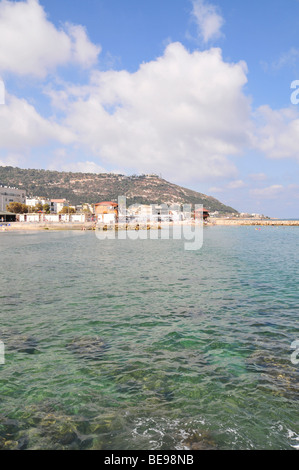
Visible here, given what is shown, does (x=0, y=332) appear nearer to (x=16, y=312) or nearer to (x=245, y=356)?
(x=16, y=312)

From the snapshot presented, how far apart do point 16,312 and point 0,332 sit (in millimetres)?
3035

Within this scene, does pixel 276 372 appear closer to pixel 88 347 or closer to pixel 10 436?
pixel 88 347

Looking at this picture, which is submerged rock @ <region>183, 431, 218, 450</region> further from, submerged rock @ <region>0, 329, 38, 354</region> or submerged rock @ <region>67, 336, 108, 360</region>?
submerged rock @ <region>0, 329, 38, 354</region>

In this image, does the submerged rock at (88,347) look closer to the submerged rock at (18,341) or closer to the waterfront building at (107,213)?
the submerged rock at (18,341)

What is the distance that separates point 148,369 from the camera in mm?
9625

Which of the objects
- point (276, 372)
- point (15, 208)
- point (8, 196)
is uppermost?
point (8, 196)

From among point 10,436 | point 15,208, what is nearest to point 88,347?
point 10,436

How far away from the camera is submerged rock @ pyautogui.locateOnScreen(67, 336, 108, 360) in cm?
1066

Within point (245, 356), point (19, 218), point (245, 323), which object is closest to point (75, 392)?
point (245, 356)

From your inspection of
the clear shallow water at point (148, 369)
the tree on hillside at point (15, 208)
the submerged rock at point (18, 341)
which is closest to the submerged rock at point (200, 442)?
the clear shallow water at point (148, 369)

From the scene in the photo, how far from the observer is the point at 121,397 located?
26.6 ft

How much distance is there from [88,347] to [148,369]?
2841mm

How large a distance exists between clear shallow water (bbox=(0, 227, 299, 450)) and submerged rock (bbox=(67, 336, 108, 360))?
4 cm
